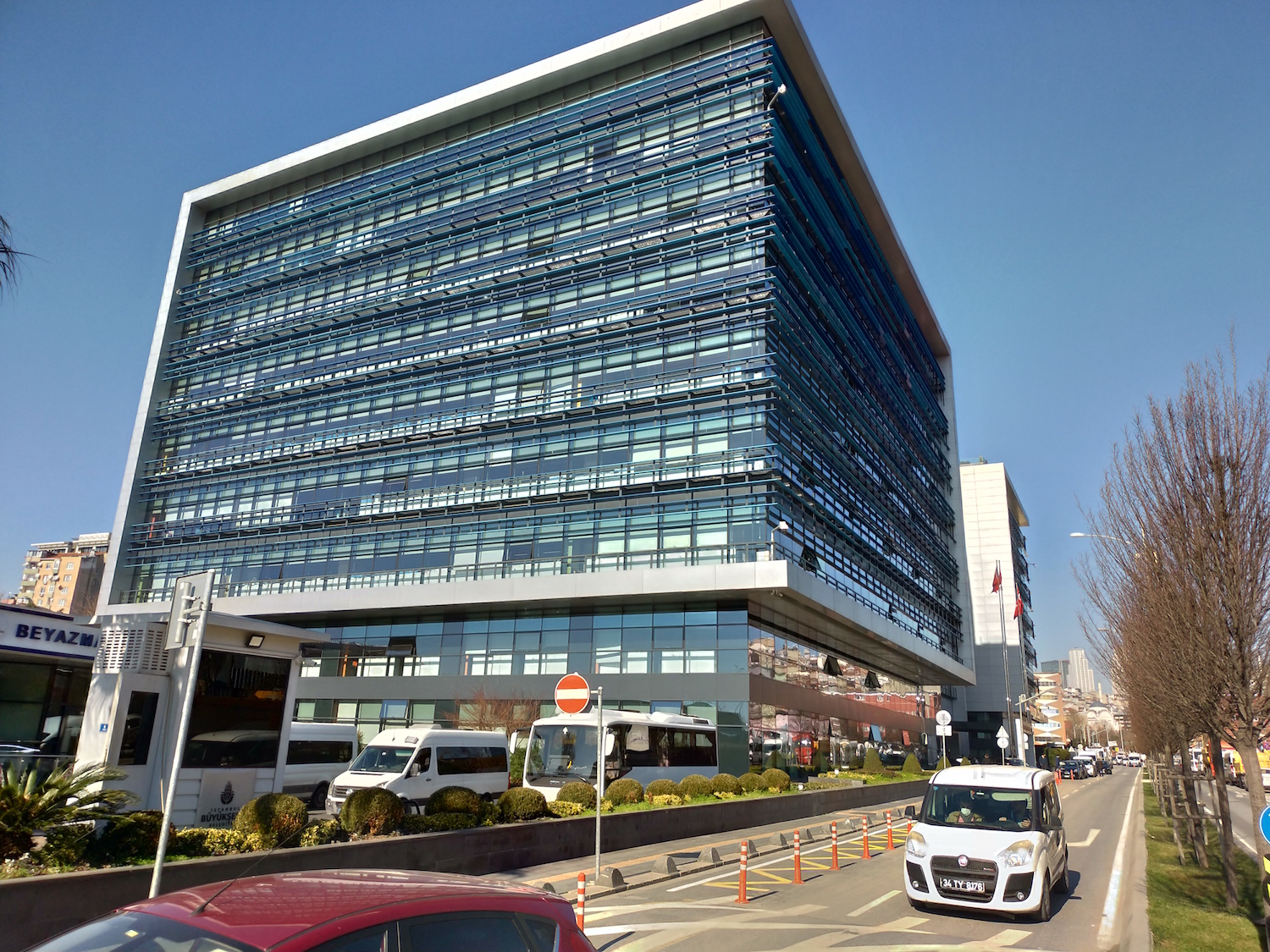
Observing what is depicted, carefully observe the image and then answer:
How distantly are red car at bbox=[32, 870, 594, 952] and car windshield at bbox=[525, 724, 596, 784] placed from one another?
22.0 metres

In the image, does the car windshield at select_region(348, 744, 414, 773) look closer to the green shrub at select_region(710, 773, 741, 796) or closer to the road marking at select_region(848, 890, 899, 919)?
the green shrub at select_region(710, 773, 741, 796)

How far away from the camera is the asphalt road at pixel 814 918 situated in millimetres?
10820

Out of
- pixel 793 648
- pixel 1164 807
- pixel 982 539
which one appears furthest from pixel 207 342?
pixel 982 539

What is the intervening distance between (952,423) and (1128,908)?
251 feet

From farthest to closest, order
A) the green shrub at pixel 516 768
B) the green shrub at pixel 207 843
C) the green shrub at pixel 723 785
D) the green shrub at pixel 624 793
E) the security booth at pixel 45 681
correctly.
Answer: the green shrub at pixel 516 768 → the green shrub at pixel 723 785 → the green shrub at pixel 624 793 → the security booth at pixel 45 681 → the green shrub at pixel 207 843

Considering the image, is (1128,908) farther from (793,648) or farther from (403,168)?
(403,168)

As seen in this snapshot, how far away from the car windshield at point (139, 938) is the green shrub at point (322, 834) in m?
9.97

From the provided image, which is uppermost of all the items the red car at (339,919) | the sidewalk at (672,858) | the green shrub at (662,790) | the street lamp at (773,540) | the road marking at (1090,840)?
the street lamp at (773,540)

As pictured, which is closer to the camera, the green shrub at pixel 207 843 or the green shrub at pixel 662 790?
the green shrub at pixel 207 843

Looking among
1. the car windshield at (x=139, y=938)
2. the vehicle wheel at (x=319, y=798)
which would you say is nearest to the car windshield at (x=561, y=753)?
the vehicle wheel at (x=319, y=798)

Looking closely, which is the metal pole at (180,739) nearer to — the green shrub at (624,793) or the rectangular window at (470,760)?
the rectangular window at (470,760)

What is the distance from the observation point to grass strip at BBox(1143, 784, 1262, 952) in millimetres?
11008

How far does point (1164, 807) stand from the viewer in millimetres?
33281

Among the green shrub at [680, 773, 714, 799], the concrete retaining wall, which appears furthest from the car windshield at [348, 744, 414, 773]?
the green shrub at [680, 773, 714, 799]
